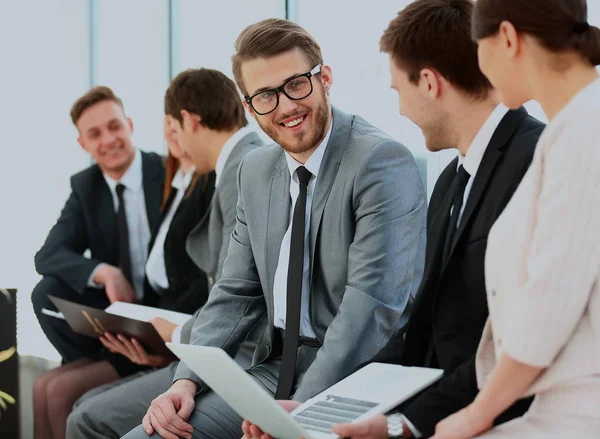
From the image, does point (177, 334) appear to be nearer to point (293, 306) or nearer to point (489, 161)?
point (293, 306)

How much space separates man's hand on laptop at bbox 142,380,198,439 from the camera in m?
2.35

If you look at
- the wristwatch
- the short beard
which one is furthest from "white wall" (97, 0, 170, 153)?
the wristwatch

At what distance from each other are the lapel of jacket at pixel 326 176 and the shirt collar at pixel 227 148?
38.4 inches

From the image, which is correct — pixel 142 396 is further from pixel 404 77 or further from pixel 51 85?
pixel 51 85

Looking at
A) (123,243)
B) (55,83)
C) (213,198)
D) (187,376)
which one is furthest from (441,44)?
(55,83)

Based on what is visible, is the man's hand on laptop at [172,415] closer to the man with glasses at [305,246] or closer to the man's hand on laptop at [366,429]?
the man with glasses at [305,246]

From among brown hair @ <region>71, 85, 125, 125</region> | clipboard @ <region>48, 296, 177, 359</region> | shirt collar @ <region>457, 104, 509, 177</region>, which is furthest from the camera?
brown hair @ <region>71, 85, 125, 125</region>

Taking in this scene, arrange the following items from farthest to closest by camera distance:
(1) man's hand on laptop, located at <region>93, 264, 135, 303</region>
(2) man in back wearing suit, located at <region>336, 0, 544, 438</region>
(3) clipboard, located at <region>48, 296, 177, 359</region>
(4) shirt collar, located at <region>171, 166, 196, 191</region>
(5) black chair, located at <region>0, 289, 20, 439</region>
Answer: (1) man's hand on laptop, located at <region>93, 264, 135, 303</region> < (4) shirt collar, located at <region>171, 166, 196, 191</region> < (5) black chair, located at <region>0, 289, 20, 439</region> < (3) clipboard, located at <region>48, 296, 177, 359</region> < (2) man in back wearing suit, located at <region>336, 0, 544, 438</region>

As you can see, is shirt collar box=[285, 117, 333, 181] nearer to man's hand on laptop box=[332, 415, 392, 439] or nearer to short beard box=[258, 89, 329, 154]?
Result: short beard box=[258, 89, 329, 154]

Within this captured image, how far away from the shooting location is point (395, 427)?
1.70m

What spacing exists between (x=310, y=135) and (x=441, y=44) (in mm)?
616

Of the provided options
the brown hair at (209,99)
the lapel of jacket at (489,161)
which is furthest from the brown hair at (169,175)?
the lapel of jacket at (489,161)

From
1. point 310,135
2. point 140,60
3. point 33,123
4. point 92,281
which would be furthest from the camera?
point 33,123

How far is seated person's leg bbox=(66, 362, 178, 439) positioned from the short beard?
42.2 inches
